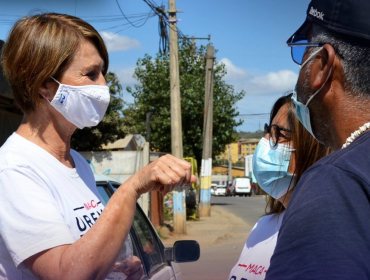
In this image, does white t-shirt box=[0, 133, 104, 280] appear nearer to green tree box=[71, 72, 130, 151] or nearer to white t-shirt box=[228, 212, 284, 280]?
white t-shirt box=[228, 212, 284, 280]

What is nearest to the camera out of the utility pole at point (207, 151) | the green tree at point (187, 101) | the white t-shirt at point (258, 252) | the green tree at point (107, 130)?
the white t-shirt at point (258, 252)

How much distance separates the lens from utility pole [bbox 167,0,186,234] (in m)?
13.8

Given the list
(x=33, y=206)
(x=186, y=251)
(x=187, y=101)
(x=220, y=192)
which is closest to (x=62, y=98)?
(x=33, y=206)

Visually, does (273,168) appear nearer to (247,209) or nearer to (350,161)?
(350,161)

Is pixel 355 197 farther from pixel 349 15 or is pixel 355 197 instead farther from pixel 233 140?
pixel 233 140

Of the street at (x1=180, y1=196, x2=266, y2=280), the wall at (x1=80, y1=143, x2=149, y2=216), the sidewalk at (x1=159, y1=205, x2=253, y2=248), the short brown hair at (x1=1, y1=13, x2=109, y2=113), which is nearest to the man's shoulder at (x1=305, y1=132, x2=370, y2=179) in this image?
the short brown hair at (x1=1, y1=13, x2=109, y2=113)

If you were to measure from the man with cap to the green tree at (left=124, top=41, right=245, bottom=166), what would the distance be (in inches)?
961

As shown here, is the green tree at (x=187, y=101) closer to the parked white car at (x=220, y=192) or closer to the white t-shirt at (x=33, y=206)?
the white t-shirt at (x=33, y=206)

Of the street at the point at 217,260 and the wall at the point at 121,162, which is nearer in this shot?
Result: the street at the point at 217,260

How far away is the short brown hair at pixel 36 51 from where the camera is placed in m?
1.89

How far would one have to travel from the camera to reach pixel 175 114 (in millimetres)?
13820

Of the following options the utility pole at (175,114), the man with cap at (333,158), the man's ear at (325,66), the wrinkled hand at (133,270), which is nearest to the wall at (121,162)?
the utility pole at (175,114)

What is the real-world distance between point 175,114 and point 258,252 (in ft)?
37.5

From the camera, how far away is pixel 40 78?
1.91m
